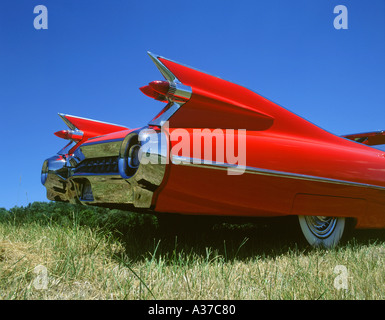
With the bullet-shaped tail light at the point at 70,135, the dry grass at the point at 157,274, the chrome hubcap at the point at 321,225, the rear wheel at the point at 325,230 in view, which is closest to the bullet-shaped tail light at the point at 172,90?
the dry grass at the point at 157,274

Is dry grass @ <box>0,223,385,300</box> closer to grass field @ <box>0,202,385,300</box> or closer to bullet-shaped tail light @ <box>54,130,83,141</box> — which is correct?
grass field @ <box>0,202,385,300</box>

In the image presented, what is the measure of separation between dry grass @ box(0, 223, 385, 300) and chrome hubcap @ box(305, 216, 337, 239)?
324mm

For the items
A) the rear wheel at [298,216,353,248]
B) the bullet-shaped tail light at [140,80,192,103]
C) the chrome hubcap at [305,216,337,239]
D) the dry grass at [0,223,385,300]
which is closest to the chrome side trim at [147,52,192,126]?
the bullet-shaped tail light at [140,80,192,103]

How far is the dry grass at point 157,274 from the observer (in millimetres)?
1746

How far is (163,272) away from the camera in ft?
6.91

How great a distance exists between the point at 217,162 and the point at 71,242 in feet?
3.95

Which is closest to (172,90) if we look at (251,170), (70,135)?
(251,170)

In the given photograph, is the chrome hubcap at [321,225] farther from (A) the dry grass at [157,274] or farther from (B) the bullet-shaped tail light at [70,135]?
(B) the bullet-shaped tail light at [70,135]

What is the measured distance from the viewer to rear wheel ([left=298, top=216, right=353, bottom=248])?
299cm

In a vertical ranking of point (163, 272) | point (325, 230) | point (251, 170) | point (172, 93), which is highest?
point (172, 93)

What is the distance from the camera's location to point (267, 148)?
253 centimetres

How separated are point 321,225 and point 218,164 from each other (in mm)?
1551

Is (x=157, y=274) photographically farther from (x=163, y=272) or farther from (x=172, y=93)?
(x=172, y=93)
